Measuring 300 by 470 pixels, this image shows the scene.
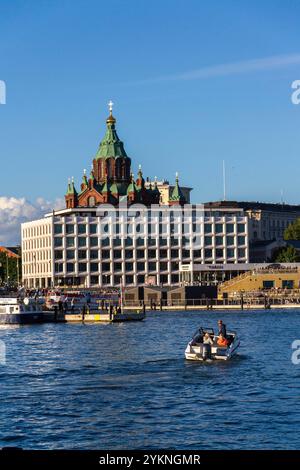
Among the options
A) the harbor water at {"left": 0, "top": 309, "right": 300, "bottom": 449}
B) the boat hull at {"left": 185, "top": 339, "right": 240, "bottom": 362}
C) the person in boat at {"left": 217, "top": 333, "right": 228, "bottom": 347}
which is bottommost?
the harbor water at {"left": 0, "top": 309, "right": 300, "bottom": 449}

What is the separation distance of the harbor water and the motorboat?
38169 mm

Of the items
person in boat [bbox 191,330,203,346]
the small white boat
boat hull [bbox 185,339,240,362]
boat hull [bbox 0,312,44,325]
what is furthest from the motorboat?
boat hull [bbox 185,339,240,362]

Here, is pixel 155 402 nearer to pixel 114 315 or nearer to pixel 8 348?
pixel 8 348

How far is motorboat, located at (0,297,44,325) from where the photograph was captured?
411 ft

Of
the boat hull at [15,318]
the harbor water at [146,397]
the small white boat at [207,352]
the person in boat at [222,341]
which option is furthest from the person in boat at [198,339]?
the boat hull at [15,318]

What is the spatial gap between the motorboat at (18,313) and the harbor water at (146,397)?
38169 millimetres

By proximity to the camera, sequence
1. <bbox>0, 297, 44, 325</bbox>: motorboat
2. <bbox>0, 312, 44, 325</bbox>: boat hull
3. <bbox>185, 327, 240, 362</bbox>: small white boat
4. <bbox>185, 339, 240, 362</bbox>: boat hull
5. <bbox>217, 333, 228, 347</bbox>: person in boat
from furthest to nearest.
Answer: <bbox>0, 297, 44, 325</bbox>: motorboat < <bbox>0, 312, 44, 325</bbox>: boat hull < <bbox>217, 333, 228, 347</bbox>: person in boat < <bbox>185, 339, 240, 362</bbox>: boat hull < <bbox>185, 327, 240, 362</bbox>: small white boat

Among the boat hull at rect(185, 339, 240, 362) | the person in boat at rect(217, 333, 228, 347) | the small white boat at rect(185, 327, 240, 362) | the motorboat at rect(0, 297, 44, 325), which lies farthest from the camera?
the motorboat at rect(0, 297, 44, 325)

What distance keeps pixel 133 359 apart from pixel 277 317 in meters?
67.3

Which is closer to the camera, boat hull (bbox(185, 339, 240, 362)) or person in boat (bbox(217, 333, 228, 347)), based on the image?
boat hull (bbox(185, 339, 240, 362))

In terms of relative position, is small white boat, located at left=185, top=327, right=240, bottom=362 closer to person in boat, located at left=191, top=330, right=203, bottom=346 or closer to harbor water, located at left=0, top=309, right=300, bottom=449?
person in boat, located at left=191, top=330, right=203, bottom=346
